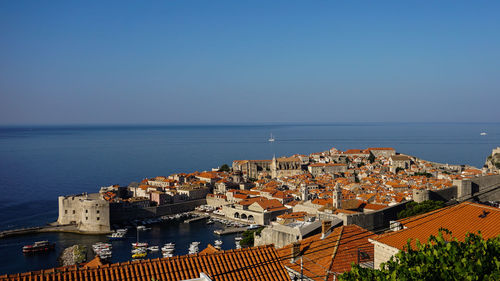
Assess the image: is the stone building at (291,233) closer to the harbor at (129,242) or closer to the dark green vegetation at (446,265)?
the dark green vegetation at (446,265)

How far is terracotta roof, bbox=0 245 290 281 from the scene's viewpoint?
3.49m

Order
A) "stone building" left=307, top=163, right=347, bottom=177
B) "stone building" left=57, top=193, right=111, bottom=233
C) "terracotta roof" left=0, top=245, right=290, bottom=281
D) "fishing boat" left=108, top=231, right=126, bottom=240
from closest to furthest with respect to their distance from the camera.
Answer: "terracotta roof" left=0, top=245, right=290, bottom=281, "fishing boat" left=108, top=231, right=126, bottom=240, "stone building" left=57, top=193, right=111, bottom=233, "stone building" left=307, top=163, right=347, bottom=177

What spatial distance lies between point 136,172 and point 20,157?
75.9 feet

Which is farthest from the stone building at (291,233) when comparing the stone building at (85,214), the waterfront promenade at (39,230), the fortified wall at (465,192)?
the waterfront promenade at (39,230)

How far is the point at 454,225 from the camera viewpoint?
5176 mm

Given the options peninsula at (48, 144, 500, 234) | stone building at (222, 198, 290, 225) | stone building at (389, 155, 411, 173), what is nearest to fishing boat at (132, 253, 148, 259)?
peninsula at (48, 144, 500, 234)

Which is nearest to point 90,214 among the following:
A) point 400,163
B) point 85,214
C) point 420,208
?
point 85,214

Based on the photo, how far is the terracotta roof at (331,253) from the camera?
17.0 ft

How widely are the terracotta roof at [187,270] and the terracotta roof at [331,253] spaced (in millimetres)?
984

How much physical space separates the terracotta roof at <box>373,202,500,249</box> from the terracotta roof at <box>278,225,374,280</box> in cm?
55

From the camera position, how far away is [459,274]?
2.58 m

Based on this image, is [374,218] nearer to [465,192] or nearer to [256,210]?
[465,192]

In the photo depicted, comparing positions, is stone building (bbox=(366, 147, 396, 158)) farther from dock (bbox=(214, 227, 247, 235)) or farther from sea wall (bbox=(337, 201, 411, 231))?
sea wall (bbox=(337, 201, 411, 231))

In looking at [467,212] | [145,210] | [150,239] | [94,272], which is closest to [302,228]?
[467,212]
